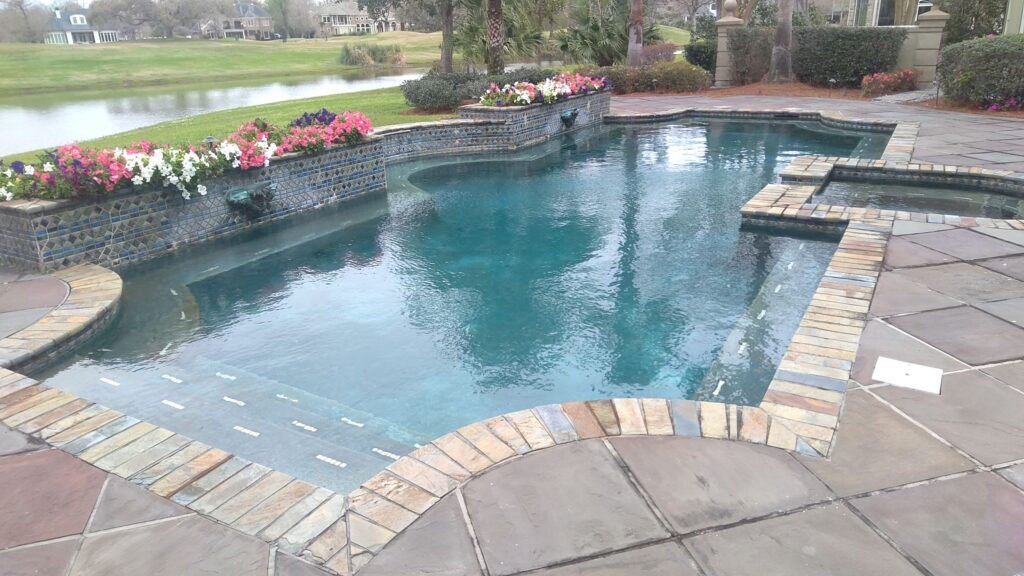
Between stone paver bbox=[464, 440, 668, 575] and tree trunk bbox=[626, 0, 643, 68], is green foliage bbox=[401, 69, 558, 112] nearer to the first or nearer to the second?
tree trunk bbox=[626, 0, 643, 68]

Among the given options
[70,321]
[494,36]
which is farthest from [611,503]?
[494,36]

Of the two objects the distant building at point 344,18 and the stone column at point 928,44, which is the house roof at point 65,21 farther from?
the stone column at point 928,44

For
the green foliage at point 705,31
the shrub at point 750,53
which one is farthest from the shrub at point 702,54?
the shrub at point 750,53

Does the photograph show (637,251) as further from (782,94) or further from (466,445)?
(782,94)

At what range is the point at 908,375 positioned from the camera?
347 cm

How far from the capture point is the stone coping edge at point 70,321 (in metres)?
4.25

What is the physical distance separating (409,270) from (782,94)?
15.7 m

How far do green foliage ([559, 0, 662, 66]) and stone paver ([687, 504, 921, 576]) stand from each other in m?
22.2

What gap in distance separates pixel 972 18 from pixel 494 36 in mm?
14140

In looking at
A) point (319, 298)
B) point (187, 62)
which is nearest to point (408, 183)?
point (319, 298)

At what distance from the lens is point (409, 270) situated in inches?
250

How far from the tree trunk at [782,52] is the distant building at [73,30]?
10989 cm

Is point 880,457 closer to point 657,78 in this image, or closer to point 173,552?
point 173,552

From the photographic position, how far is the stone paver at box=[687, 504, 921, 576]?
219 centimetres
